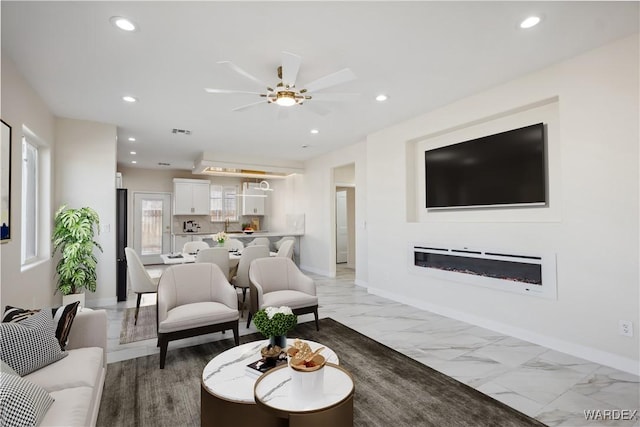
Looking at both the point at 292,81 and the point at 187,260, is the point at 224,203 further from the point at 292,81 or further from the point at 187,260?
the point at 292,81

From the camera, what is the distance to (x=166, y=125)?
16.3 feet

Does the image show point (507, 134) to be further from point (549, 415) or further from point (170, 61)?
point (170, 61)

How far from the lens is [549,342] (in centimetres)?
319

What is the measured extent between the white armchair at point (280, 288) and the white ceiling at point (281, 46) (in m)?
2.05

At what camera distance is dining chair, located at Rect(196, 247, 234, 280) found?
4.38 meters

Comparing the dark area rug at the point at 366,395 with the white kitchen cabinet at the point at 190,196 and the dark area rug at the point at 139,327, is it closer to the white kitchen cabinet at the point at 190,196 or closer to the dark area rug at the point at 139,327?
the dark area rug at the point at 139,327

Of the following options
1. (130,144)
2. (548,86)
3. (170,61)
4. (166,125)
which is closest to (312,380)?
(170,61)

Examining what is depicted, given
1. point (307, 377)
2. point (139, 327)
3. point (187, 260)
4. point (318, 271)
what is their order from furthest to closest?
point (318, 271) < point (187, 260) < point (139, 327) < point (307, 377)

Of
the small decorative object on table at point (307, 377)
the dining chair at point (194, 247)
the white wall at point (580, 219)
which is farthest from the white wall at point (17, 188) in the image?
the white wall at point (580, 219)

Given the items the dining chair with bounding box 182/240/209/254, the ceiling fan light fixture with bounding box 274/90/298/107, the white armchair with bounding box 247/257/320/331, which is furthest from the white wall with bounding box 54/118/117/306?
the ceiling fan light fixture with bounding box 274/90/298/107

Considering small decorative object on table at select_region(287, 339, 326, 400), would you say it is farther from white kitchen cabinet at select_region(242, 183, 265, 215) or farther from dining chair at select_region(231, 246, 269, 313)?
white kitchen cabinet at select_region(242, 183, 265, 215)

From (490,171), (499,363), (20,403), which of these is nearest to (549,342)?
(499,363)

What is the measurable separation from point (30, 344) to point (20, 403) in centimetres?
59

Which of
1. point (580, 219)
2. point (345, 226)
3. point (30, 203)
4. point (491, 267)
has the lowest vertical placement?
point (491, 267)
